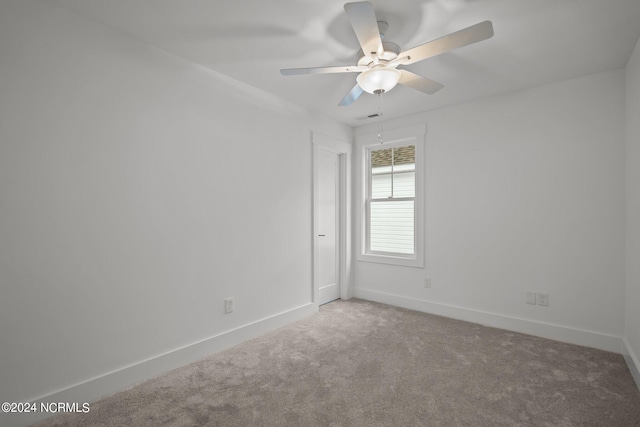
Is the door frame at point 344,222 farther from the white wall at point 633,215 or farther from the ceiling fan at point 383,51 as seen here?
the white wall at point 633,215

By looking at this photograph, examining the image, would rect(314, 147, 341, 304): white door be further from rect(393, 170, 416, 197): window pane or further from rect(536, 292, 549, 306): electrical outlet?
rect(536, 292, 549, 306): electrical outlet

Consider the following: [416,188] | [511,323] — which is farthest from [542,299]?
[416,188]

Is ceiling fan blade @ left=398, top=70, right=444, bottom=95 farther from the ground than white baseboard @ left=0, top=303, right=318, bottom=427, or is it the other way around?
ceiling fan blade @ left=398, top=70, right=444, bottom=95

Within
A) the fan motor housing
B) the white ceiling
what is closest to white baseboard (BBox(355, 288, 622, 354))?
the white ceiling

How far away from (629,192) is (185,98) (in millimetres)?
3685

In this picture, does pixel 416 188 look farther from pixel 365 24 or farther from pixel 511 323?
pixel 365 24

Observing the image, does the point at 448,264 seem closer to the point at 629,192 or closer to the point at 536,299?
the point at 536,299

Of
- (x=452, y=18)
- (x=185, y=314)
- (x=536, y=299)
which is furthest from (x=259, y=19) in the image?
(x=536, y=299)

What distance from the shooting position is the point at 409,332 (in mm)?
3125

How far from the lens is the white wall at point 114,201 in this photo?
1.77 metres

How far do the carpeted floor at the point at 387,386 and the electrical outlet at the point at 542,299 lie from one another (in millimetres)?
341

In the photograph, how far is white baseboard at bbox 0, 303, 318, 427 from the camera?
1.81 meters

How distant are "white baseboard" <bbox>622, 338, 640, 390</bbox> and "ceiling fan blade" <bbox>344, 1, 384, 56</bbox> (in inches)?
110

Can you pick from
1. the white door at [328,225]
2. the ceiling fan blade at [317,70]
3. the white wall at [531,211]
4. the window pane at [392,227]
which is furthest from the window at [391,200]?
the ceiling fan blade at [317,70]
